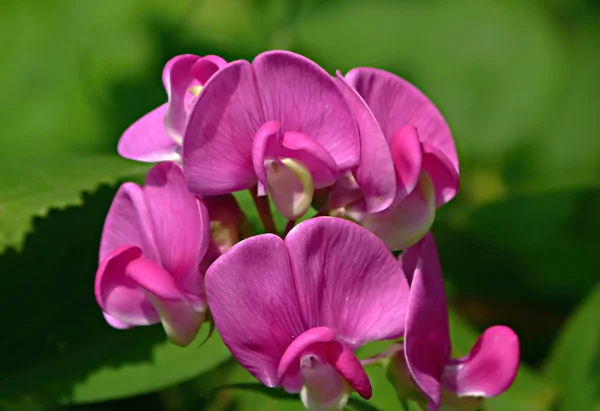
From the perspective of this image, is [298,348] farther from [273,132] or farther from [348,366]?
[273,132]

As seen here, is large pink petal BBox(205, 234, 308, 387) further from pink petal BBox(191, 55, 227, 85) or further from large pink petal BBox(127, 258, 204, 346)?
pink petal BBox(191, 55, 227, 85)

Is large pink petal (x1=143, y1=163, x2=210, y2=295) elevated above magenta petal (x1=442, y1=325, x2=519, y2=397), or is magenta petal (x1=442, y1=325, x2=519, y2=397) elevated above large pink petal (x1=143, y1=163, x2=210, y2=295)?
large pink petal (x1=143, y1=163, x2=210, y2=295)

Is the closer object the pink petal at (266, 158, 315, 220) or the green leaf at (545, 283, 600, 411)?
the pink petal at (266, 158, 315, 220)

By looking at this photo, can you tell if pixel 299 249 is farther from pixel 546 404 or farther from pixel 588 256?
pixel 588 256

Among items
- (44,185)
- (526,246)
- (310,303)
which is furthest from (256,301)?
(526,246)

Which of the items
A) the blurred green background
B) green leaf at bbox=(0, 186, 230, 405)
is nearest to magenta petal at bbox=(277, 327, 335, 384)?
green leaf at bbox=(0, 186, 230, 405)

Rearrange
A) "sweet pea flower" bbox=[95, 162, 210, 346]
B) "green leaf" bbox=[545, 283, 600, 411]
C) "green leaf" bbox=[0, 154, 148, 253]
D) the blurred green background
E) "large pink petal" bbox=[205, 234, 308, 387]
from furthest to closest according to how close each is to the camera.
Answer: the blurred green background → "green leaf" bbox=[545, 283, 600, 411] → "green leaf" bbox=[0, 154, 148, 253] → "sweet pea flower" bbox=[95, 162, 210, 346] → "large pink petal" bbox=[205, 234, 308, 387]

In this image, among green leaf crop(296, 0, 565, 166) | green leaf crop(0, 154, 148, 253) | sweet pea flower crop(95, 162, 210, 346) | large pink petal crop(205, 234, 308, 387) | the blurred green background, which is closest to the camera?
large pink petal crop(205, 234, 308, 387)

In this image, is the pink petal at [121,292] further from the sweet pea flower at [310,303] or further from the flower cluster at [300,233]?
the sweet pea flower at [310,303]

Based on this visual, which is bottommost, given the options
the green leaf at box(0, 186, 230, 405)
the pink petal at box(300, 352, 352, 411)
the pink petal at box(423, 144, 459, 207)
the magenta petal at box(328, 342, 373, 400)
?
the green leaf at box(0, 186, 230, 405)
